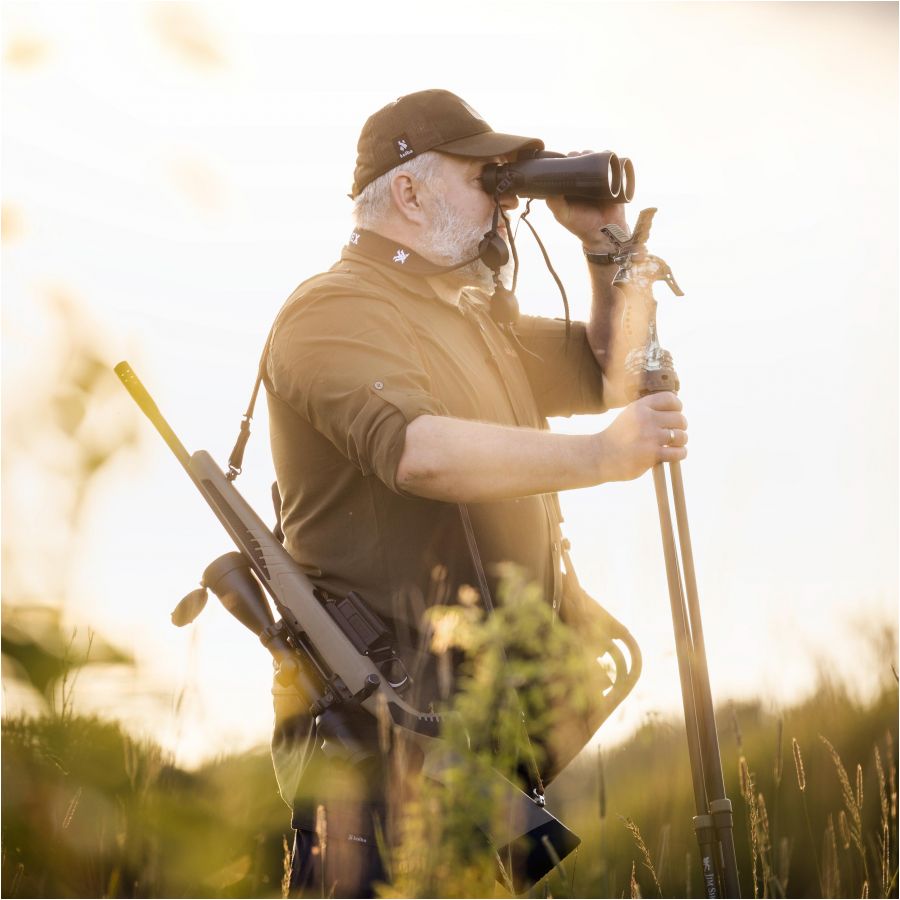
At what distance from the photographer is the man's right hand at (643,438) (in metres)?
2.14

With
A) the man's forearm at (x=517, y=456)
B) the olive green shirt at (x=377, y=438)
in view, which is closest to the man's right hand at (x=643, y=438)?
the man's forearm at (x=517, y=456)

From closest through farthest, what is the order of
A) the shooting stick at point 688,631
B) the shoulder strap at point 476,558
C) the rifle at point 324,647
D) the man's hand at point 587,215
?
1. the shooting stick at point 688,631
2. the rifle at point 324,647
3. the shoulder strap at point 476,558
4. the man's hand at point 587,215

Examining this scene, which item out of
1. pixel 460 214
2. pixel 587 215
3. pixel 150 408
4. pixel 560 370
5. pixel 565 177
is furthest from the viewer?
pixel 560 370

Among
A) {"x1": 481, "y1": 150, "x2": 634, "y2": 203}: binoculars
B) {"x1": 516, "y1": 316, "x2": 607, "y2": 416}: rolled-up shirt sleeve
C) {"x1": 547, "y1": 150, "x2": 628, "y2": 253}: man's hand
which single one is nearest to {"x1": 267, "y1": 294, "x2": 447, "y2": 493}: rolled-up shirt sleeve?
{"x1": 481, "y1": 150, "x2": 634, "y2": 203}: binoculars

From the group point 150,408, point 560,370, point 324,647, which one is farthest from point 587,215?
point 324,647

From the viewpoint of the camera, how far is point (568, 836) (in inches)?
90.6

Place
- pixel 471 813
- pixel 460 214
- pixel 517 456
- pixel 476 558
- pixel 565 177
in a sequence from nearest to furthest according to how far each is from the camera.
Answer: pixel 471 813 < pixel 517 456 < pixel 476 558 < pixel 565 177 < pixel 460 214

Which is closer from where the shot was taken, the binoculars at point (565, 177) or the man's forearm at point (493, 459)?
the man's forearm at point (493, 459)

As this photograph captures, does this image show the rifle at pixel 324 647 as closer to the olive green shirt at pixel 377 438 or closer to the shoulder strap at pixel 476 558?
the olive green shirt at pixel 377 438

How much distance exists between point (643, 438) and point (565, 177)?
0.92 meters

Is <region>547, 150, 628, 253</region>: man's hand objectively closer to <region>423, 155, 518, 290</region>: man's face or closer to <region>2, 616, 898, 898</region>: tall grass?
<region>423, 155, 518, 290</region>: man's face

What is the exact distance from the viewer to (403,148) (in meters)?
2.98

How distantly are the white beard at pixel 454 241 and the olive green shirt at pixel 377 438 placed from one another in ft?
0.28

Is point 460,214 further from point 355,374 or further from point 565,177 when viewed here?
point 355,374
